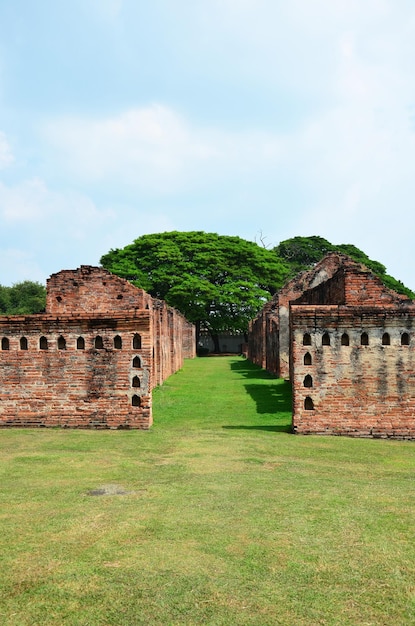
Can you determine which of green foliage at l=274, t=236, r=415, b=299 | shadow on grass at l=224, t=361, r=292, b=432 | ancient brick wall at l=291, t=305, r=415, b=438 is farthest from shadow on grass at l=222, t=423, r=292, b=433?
green foliage at l=274, t=236, r=415, b=299

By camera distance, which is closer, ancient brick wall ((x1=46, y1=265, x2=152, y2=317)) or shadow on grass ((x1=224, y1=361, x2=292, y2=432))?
shadow on grass ((x1=224, y1=361, x2=292, y2=432))

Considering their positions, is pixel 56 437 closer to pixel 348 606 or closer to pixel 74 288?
pixel 348 606

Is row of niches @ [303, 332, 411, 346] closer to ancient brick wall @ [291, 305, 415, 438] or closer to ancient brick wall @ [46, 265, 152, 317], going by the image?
ancient brick wall @ [291, 305, 415, 438]

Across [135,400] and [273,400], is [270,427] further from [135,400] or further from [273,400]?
[273,400]

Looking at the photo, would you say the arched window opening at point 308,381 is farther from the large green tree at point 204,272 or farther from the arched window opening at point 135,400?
the large green tree at point 204,272

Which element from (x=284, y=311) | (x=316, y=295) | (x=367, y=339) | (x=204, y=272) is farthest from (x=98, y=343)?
(x=204, y=272)

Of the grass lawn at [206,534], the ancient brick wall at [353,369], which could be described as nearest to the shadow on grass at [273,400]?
the ancient brick wall at [353,369]

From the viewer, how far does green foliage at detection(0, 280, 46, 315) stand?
62.0 m

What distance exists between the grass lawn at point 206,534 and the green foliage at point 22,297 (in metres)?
56.2

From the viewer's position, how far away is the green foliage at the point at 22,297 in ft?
203

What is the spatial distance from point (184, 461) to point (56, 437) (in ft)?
8.57

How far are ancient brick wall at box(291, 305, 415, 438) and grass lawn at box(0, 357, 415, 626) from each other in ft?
3.21

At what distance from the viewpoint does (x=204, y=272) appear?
44.2m

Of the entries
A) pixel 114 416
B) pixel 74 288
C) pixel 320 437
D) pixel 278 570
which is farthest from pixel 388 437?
pixel 74 288
